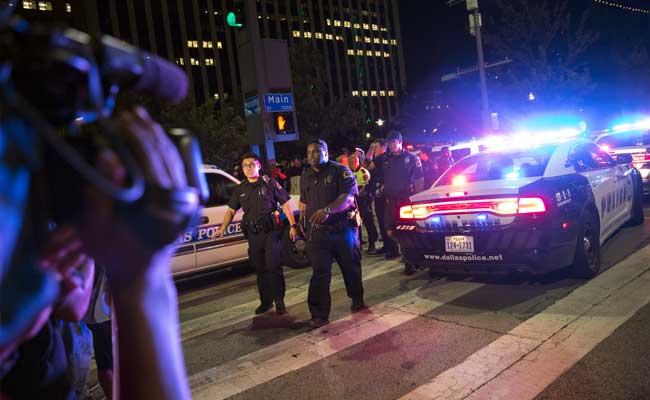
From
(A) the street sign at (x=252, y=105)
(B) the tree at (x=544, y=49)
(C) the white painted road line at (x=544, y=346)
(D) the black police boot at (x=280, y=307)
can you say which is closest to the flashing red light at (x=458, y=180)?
(C) the white painted road line at (x=544, y=346)

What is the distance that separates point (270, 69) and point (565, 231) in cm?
585

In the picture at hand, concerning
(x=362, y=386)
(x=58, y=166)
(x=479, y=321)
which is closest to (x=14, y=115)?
(x=58, y=166)

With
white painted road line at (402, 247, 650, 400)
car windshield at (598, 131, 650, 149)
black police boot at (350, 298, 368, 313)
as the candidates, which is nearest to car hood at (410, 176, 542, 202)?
white painted road line at (402, 247, 650, 400)

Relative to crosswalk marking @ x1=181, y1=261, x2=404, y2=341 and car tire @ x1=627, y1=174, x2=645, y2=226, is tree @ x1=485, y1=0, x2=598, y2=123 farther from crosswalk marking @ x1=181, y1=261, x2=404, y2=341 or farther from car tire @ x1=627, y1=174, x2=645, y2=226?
crosswalk marking @ x1=181, y1=261, x2=404, y2=341

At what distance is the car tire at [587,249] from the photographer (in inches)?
209

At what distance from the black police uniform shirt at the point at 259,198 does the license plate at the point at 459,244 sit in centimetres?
179

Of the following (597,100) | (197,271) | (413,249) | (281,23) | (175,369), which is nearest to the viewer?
(175,369)

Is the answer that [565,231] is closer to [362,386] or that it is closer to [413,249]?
[413,249]

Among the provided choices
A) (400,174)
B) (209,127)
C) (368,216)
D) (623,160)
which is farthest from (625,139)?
(209,127)

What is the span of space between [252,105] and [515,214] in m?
5.59

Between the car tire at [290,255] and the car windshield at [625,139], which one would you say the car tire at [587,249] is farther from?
the car windshield at [625,139]

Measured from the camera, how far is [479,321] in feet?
15.1

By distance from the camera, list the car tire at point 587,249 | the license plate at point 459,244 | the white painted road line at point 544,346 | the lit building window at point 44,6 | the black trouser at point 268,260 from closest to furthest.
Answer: the white painted road line at point 544,346 → the license plate at point 459,244 → the car tire at point 587,249 → the black trouser at point 268,260 → the lit building window at point 44,6

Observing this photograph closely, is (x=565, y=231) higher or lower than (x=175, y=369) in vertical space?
lower
